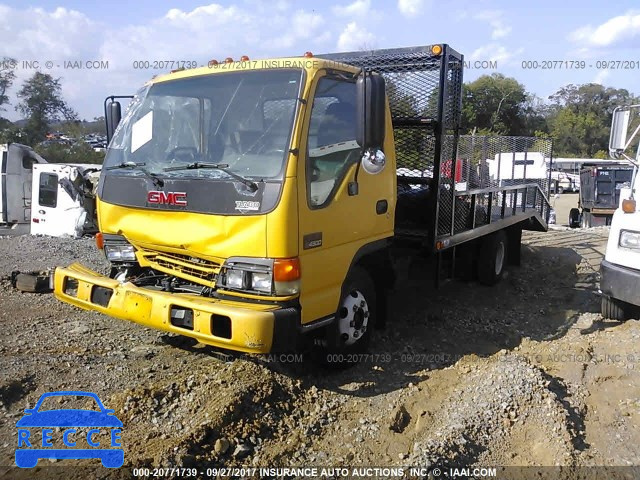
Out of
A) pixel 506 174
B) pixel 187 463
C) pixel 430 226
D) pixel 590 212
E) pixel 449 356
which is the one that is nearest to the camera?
pixel 187 463

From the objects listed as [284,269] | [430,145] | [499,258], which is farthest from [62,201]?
[284,269]

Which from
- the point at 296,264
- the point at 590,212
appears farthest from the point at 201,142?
the point at 590,212

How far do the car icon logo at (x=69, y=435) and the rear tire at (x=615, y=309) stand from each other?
525 centimetres

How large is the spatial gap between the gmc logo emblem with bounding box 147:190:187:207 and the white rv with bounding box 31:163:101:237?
9.74m

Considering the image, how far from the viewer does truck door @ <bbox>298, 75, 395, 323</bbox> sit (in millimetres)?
3857

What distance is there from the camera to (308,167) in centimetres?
385

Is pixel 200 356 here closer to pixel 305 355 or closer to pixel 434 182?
pixel 305 355

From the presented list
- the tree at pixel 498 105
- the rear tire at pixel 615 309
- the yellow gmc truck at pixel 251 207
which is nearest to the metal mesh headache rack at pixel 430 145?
the yellow gmc truck at pixel 251 207

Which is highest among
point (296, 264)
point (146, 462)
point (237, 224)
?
point (237, 224)

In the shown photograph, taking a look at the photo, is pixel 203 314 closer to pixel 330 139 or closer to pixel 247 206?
pixel 247 206

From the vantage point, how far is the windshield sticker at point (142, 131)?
439 cm

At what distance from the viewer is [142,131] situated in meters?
4.43

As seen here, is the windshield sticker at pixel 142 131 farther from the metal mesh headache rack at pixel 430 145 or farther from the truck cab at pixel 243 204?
the metal mesh headache rack at pixel 430 145

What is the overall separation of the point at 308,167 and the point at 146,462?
82.0 inches
